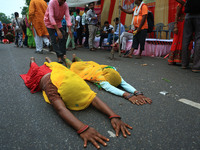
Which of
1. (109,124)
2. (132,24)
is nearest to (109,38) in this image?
(132,24)

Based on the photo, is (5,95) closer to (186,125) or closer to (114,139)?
(114,139)

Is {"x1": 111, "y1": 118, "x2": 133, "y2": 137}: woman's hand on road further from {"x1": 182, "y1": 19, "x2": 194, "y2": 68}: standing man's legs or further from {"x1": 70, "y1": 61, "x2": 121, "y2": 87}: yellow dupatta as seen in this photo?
{"x1": 182, "y1": 19, "x2": 194, "y2": 68}: standing man's legs

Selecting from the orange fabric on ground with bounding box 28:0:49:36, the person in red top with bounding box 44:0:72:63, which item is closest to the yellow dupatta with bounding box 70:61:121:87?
the person in red top with bounding box 44:0:72:63

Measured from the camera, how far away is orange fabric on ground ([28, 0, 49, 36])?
5.50 meters

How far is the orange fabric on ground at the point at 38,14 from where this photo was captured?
550 cm

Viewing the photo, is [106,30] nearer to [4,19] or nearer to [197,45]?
[197,45]

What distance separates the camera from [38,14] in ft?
18.6

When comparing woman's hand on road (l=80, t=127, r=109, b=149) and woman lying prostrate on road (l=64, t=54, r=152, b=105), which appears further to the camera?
woman lying prostrate on road (l=64, t=54, r=152, b=105)

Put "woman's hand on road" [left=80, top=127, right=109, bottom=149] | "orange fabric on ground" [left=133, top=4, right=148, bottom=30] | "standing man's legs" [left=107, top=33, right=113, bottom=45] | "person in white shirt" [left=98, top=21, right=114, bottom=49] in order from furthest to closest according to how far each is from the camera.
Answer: "person in white shirt" [left=98, top=21, right=114, bottom=49]
"standing man's legs" [left=107, top=33, right=113, bottom=45]
"orange fabric on ground" [left=133, top=4, right=148, bottom=30]
"woman's hand on road" [left=80, top=127, right=109, bottom=149]

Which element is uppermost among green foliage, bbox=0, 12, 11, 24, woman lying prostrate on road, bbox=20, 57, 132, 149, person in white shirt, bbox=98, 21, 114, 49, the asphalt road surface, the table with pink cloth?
green foliage, bbox=0, 12, 11, 24

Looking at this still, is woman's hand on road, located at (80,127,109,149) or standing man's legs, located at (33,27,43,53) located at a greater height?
standing man's legs, located at (33,27,43,53)

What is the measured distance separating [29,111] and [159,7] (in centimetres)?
723

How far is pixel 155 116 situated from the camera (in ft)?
6.18

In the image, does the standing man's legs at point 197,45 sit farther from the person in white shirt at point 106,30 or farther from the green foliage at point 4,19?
the green foliage at point 4,19
